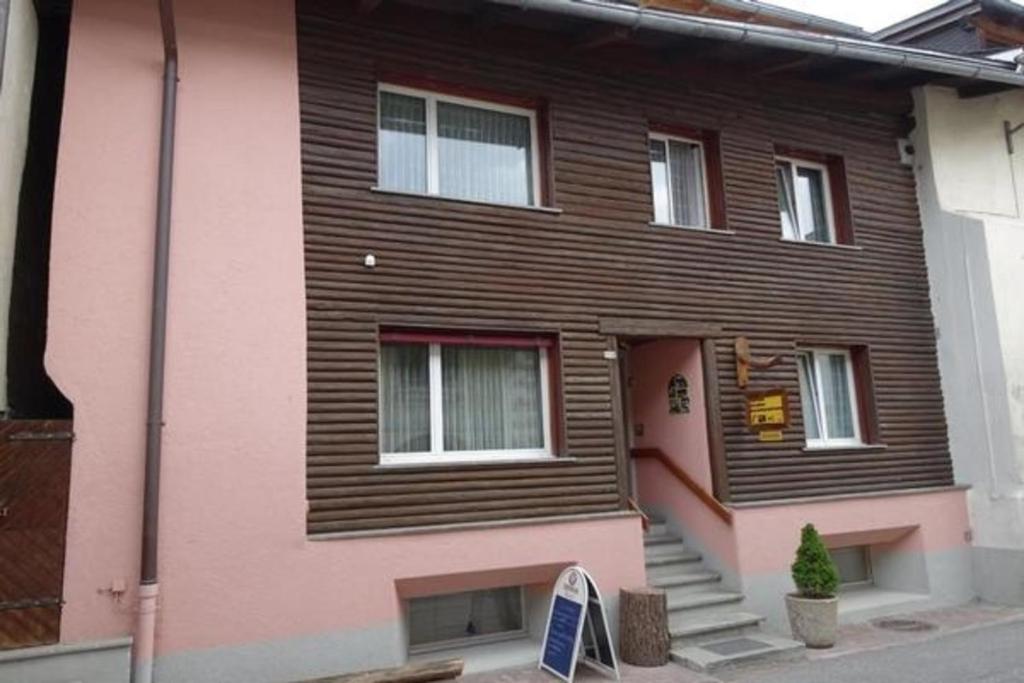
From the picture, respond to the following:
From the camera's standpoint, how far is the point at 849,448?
369 inches

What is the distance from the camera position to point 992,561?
9.50m

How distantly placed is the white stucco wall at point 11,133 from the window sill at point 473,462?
124 inches

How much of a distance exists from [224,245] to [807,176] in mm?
7720

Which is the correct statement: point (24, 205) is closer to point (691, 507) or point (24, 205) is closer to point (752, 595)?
point (691, 507)

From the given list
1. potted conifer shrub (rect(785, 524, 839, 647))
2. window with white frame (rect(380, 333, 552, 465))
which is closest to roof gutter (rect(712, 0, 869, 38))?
window with white frame (rect(380, 333, 552, 465))

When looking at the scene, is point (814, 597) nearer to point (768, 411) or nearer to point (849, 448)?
point (768, 411)

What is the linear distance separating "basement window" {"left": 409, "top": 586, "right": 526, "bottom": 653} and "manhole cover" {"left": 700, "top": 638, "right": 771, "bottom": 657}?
1.90 m

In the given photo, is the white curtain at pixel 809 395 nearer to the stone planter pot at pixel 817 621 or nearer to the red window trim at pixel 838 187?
the red window trim at pixel 838 187

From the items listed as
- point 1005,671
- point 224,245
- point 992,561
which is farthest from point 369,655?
point 992,561

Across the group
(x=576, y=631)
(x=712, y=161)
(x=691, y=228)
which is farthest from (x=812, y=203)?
(x=576, y=631)

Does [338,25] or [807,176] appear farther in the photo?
[807,176]

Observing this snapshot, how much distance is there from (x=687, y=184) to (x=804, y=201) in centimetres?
194

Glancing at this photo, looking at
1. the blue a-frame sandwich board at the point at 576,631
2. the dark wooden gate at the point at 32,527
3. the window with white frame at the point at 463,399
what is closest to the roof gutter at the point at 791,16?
the window with white frame at the point at 463,399

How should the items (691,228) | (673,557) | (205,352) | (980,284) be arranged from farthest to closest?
(980,284) < (691,228) < (673,557) < (205,352)
